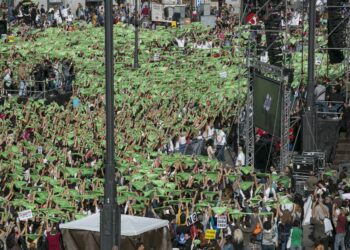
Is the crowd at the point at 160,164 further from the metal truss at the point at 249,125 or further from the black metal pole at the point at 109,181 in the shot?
the black metal pole at the point at 109,181

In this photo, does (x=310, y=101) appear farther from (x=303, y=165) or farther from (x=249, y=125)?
(x=249, y=125)

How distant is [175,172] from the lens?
3127cm

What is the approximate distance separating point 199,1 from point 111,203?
37896 mm

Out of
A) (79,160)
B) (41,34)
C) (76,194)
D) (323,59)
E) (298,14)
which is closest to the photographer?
(76,194)

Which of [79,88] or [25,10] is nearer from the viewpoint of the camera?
[79,88]

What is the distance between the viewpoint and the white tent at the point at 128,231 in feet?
80.6

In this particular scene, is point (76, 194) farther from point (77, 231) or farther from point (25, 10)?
point (25, 10)

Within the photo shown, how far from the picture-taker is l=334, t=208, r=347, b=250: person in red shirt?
2555 centimetres

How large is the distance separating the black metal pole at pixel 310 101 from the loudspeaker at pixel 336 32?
4.49 metres

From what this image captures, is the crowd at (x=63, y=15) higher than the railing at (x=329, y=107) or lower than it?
higher

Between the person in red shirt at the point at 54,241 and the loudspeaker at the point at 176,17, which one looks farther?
the loudspeaker at the point at 176,17

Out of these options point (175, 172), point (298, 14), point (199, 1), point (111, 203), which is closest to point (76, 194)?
point (175, 172)

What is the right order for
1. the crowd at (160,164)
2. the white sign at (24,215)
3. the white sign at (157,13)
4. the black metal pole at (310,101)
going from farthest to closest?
the white sign at (157,13) → the black metal pole at (310,101) → the white sign at (24,215) → the crowd at (160,164)

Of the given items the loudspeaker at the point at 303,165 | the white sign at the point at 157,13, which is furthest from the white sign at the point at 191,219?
the white sign at the point at 157,13
